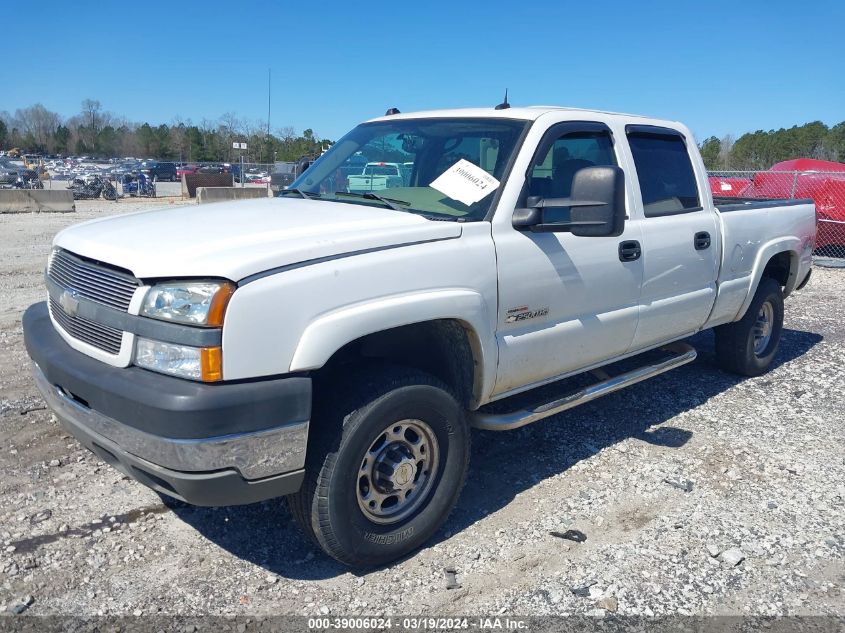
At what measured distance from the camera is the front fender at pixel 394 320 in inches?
106

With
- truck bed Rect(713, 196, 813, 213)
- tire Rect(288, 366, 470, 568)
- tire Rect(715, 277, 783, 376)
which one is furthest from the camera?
tire Rect(715, 277, 783, 376)

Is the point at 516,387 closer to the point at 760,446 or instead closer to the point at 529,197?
the point at 529,197

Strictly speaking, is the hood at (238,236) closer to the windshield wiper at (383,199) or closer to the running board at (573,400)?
the windshield wiper at (383,199)

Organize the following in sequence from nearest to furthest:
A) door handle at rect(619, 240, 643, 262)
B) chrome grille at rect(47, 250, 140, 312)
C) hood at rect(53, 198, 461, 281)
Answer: hood at rect(53, 198, 461, 281) → chrome grille at rect(47, 250, 140, 312) → door handle at rect(619, 240, 643, 262)

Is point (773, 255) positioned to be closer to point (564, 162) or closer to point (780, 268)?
point (780, 268)

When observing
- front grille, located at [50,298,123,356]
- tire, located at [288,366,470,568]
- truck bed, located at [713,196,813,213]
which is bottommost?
tire, located at [288,366,470,568]

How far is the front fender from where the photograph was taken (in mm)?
2689

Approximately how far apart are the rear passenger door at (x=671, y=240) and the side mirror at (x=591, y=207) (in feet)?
3.16

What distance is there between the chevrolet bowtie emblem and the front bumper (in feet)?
0.88

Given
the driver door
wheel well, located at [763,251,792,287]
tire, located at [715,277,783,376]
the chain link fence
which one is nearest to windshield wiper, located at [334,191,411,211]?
the driver door

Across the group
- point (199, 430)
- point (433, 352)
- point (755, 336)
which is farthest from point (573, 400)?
point (755, 336)

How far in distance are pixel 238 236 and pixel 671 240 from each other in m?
2.86

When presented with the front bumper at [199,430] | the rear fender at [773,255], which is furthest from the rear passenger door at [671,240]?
the front bumper at [199,430]

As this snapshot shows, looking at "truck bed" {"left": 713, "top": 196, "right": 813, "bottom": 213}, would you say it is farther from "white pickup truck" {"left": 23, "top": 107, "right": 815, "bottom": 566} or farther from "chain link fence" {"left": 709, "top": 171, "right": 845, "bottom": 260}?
"chain link fence" {"left": 709, "top": 171, "right": 845, "bottom": 260}
